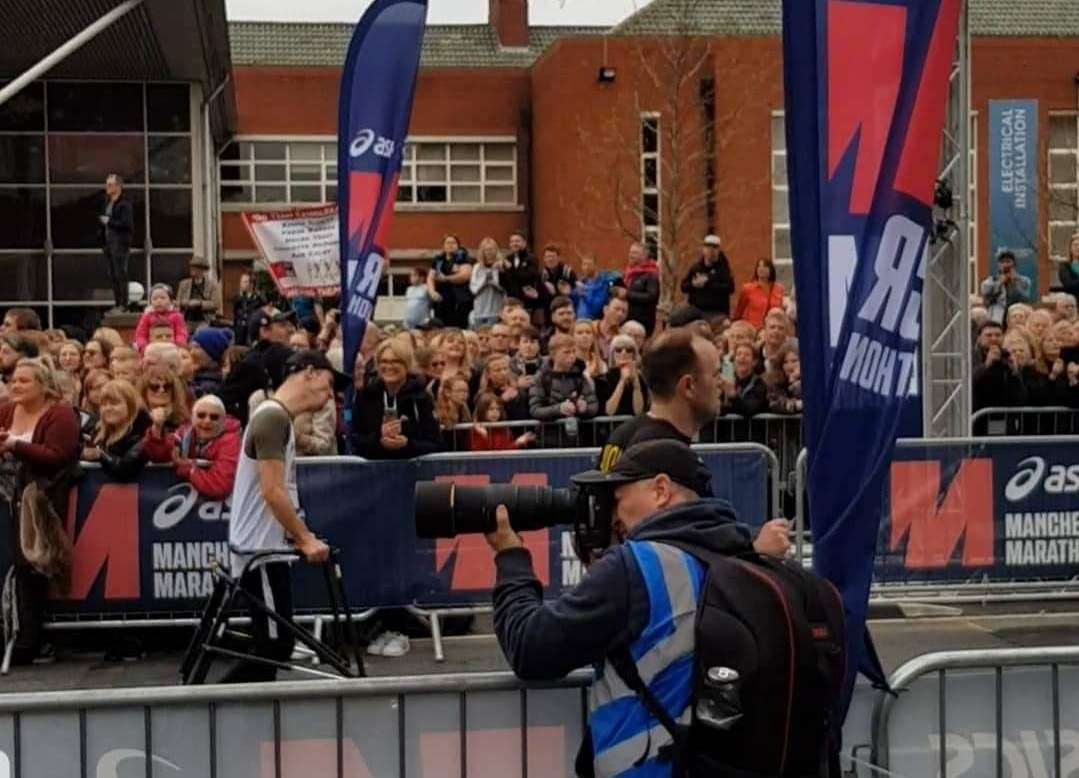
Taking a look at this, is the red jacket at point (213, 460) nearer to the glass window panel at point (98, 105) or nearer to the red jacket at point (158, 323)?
the red jacket at point (158, 323)

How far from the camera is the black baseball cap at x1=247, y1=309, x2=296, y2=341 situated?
14562 millimetres

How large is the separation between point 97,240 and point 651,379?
24.9m

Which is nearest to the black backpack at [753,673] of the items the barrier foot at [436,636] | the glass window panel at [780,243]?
the barrier foot at [436,636]

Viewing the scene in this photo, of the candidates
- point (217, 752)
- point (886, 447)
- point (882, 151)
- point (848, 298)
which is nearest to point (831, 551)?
point (886, 447)

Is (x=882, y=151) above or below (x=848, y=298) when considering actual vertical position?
above

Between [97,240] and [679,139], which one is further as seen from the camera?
[679,139]

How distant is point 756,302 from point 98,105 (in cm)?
1489

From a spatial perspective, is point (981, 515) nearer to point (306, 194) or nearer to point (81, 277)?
point (81, 277)

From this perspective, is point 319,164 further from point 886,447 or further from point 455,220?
point 886,447

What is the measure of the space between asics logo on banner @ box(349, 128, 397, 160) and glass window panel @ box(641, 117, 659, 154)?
3056 cm

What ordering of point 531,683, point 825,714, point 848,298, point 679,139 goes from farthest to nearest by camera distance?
point 679,139 < point 848,298 < point 531,683 < point 825,714

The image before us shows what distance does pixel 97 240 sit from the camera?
29.1 metres

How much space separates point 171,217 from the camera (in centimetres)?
2908

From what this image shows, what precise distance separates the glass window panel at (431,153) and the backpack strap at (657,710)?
43239 millimetres
